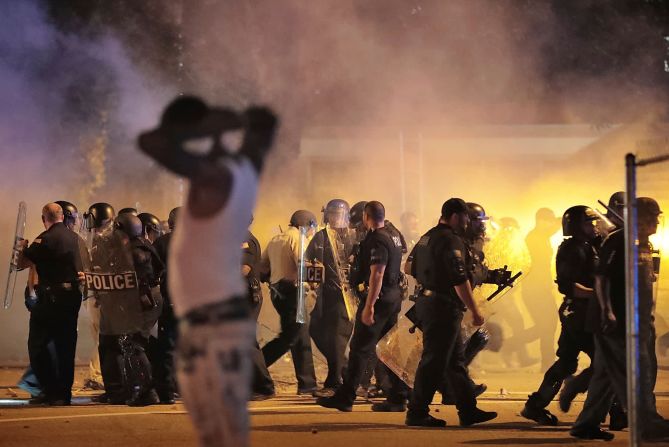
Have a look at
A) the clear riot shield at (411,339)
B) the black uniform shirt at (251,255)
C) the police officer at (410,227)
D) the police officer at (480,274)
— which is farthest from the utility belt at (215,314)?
the police officer at (410,227)

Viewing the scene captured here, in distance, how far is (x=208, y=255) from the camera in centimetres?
436

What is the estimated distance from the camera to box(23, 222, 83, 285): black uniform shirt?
9.47 meters

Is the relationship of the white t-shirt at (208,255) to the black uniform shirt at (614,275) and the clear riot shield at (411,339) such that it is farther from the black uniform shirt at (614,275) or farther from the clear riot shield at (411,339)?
the clear riot shield at (411,339)

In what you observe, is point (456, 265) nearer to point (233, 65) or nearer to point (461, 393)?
point (461, 393)

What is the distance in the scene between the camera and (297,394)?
10.5m

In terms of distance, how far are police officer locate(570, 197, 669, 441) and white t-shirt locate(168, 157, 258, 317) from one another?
11.4ft

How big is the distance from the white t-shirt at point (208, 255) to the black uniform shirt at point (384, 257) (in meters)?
4.39

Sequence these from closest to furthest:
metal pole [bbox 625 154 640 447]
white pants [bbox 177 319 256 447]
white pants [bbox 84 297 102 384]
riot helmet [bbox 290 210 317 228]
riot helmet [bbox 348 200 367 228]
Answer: white pants [bbox 177 319 256 447], metal pole [bbox 625 154 640 447], white pants [bbox 84 297 102 384], riot helmet [bbox 348 200 367 228], riot helmet [bbox 290 210 317 228]

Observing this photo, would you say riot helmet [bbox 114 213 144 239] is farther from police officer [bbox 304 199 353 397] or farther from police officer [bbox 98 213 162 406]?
police officer [bbox 304 199 353 397]

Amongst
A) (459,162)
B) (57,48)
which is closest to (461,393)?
(459,162)

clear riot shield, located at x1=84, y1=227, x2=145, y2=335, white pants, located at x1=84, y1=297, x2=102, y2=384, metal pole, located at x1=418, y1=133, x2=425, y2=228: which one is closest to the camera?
clear riot shield, located at x1=84, y1=227, x2=145, y2=335

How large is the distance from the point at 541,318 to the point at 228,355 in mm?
8939

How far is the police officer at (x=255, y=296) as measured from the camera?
31.8 ft

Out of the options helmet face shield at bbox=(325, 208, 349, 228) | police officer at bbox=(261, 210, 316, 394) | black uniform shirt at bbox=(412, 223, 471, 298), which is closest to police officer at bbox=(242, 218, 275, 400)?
police officer at bbox=(261, 210, 316, 394)
